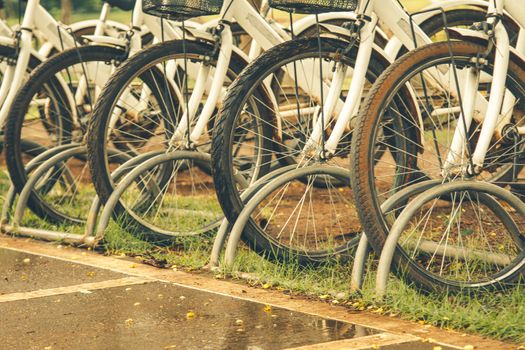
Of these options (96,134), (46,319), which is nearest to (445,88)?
(96,134)

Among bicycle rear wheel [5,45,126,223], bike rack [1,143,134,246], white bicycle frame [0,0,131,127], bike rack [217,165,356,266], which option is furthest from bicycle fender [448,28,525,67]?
white bicycle frame [0,0,131,127]

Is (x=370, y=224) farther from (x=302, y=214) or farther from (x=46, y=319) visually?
(x=302, y=214)

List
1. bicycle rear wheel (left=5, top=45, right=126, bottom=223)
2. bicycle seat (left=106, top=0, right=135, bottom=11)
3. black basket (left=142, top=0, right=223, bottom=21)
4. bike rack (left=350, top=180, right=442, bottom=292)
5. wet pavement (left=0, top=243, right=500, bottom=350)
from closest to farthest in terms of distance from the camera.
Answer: wet pavement (left=0, top=243, right=500, bottom=350) → bike rack (left=350, top=180, right=442, bottom=292) → black basket (left=142, top=0, right=223, bottom=21) → bicycle rear wheel (left=5, top=45, right=126, bottom=223) → bicycle seat (left=106, top=0, right=135, bottom=11)

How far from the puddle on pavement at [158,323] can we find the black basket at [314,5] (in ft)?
4.00

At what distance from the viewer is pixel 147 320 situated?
4.60 metres

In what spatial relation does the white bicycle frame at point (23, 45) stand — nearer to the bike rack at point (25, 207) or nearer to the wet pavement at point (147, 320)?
the bike rack at point (25, 207)

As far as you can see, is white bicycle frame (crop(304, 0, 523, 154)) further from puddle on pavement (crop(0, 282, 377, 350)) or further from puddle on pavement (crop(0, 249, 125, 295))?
puddle on pavement (crop(0, 249, 125, 295))

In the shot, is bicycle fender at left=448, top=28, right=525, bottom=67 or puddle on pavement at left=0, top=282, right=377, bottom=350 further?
bicycle fender at left=448, top=28, right=525, bottom=67

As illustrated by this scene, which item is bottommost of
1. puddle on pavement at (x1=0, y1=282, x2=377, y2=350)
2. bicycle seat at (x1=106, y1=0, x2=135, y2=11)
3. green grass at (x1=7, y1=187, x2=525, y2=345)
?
puddle on pavement at (x1=0, y1=282, x2=377, y2=350)

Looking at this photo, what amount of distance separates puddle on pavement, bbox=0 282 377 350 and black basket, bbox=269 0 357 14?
122 centimetres

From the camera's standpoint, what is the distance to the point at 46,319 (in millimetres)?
4637

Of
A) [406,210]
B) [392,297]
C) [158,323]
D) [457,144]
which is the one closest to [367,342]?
[392,297]

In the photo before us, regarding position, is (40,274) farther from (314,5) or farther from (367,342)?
(367,342)

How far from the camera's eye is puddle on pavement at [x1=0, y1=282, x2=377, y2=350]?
167 inches
